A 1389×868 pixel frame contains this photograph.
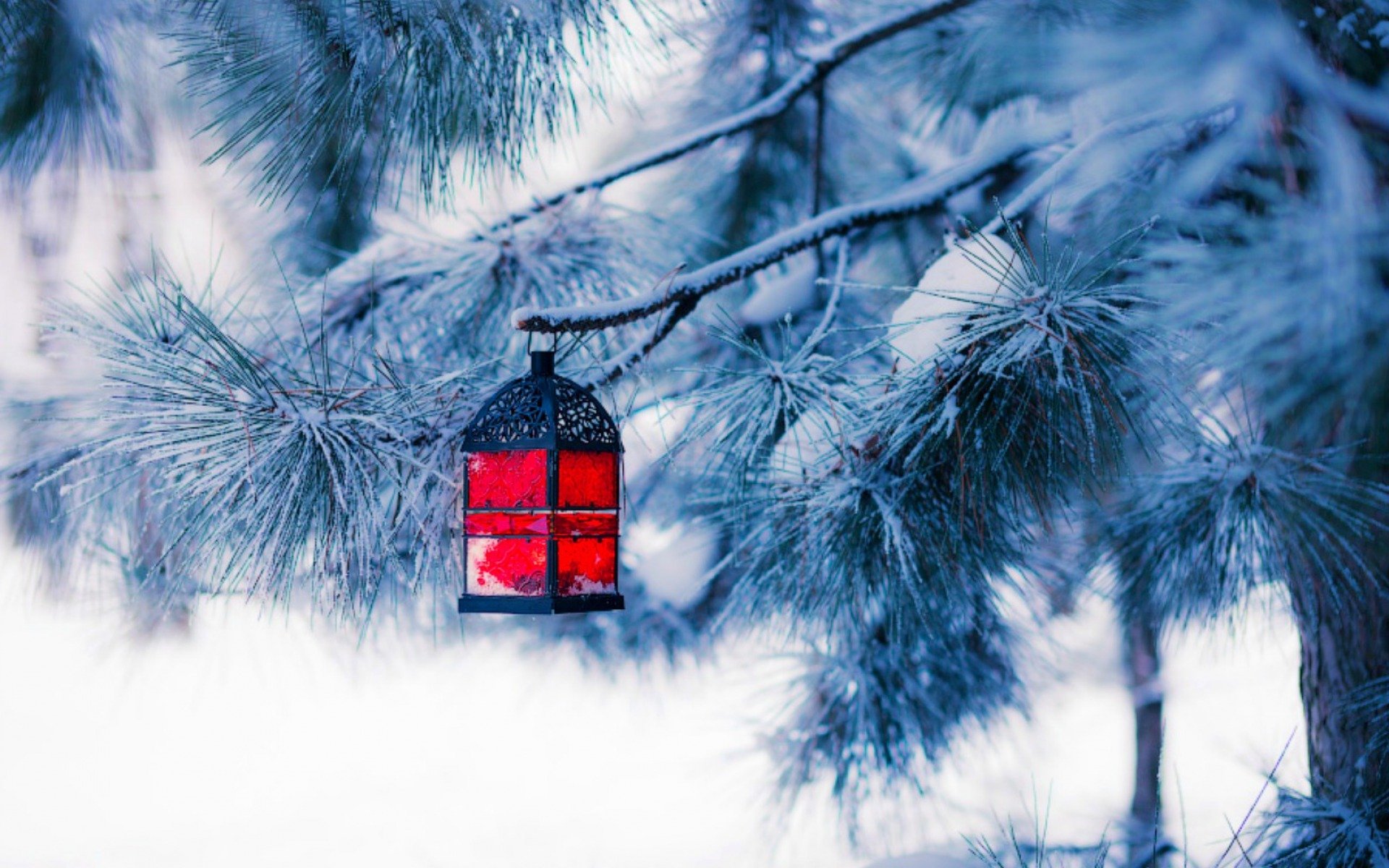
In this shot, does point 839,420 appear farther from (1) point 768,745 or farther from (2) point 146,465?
(1) point 768,745

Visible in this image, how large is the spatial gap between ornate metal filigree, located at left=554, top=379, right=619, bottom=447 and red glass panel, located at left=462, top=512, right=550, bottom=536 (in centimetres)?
8

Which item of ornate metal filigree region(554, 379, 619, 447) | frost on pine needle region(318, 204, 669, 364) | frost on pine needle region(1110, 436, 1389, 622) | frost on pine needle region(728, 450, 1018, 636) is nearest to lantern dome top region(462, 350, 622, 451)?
ornate metal filigree region(554, 379, 619, 447)

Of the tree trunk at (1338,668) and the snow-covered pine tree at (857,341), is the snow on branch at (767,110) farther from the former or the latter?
the tree trunk at (1338,668)

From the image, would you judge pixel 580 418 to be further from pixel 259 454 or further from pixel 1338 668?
pixel 1338 668

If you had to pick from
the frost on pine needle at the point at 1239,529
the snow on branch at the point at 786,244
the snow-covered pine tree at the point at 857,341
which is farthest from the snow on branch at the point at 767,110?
the frost on pine needle at the point at 1239,529

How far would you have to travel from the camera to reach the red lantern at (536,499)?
1.00 metres

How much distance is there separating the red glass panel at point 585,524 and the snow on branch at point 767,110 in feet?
1.80

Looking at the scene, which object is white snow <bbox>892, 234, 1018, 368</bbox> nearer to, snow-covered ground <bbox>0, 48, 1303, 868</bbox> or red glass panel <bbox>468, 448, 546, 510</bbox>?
red glass panel <bbox>468, 448, 546, 510</bbox>

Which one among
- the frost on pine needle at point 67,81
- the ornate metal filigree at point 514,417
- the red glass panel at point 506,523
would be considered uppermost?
the frost on pine needle at point 67,81

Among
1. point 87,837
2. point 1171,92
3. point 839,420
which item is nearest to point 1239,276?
point 1171,92

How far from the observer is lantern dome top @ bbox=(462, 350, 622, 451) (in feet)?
3.28

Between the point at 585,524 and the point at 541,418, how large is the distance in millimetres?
113

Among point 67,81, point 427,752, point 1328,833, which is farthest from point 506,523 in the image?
point 427,752

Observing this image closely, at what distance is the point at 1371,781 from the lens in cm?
121
